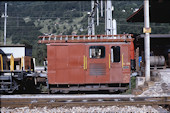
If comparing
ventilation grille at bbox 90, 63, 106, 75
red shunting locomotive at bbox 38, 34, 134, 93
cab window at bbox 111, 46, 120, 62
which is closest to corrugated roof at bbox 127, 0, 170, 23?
cab window at bbox 111, 46, 120, 62

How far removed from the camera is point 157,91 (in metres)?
10.8

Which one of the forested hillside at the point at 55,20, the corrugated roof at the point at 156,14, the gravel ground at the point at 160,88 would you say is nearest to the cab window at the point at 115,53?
the gravel ground at the point at 160,88

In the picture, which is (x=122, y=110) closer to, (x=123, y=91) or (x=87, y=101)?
(x=87, y=101)

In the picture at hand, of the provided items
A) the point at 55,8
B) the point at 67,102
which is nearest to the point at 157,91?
the point at 67,102

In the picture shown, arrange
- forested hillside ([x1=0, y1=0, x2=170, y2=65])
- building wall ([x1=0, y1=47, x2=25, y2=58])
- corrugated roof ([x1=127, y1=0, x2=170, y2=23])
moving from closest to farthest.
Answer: corrugated roof ([x1=127, y1=0, x2=170, y2=23])
building wall ([x1=0, y1=47, x2=25, y2=58])
forested hillside ([x1=0, y1=0, x2=170, y2=65])

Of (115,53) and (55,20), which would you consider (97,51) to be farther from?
(55,20)

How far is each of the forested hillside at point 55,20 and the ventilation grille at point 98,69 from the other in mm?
36057

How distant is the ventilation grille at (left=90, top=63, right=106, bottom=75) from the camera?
1254cm

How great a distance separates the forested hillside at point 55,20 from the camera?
69.8 m

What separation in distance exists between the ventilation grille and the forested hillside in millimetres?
36057

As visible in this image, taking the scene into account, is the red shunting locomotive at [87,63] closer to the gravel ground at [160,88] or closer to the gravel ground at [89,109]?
the gravel ground at [160,88]

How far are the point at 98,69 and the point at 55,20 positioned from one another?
117 metres

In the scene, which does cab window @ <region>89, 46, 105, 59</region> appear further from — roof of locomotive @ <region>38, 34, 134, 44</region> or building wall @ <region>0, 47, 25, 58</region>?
building wall @ <region>0, 47, 25, 58</region>

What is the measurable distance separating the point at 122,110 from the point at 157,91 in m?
3.59
